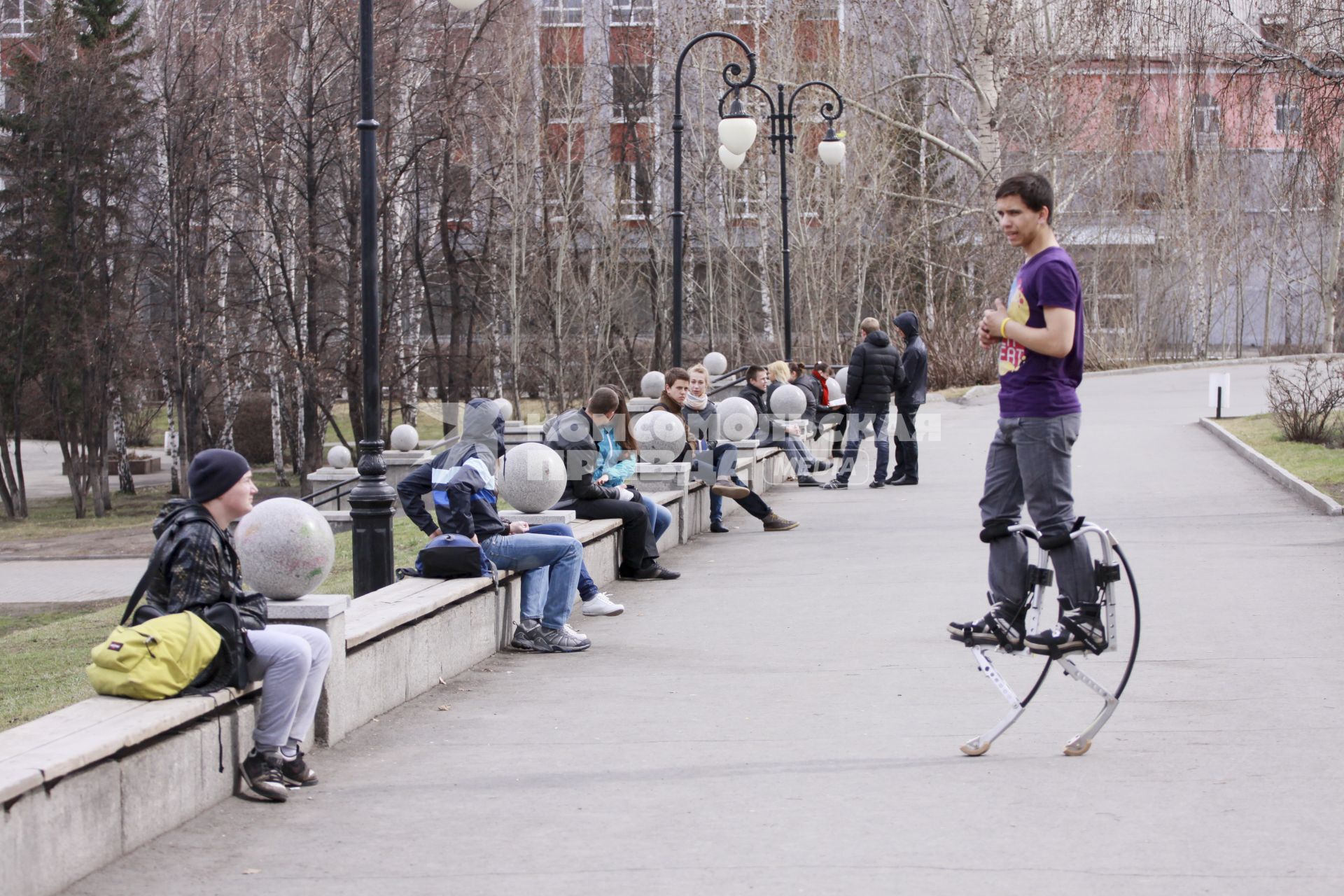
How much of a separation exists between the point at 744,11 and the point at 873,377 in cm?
2571

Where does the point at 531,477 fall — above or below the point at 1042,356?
below

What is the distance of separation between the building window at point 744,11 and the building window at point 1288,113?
91.1ft

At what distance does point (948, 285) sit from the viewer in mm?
38125

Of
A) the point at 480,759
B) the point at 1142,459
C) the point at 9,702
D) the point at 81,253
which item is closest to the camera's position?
the point at 480,759

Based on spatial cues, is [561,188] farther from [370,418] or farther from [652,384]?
[370,418]

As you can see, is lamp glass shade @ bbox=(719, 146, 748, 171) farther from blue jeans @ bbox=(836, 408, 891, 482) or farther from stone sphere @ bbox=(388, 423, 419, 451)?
stone sphere @ bbox=(388, 423, 419, 451)

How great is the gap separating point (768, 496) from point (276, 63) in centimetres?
2408

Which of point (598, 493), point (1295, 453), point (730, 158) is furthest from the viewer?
point (730, 158)

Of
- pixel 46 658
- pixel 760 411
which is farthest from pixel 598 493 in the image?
pixel 760 411

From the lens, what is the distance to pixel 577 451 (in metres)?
11.2

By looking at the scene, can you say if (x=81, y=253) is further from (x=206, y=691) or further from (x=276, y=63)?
Answer: (x=206, y=691)

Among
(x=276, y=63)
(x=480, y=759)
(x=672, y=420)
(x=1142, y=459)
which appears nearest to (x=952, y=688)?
(x=480, y=759)

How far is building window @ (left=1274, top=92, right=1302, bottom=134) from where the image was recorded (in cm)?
1451

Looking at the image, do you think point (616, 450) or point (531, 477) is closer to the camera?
point (531, 477)
